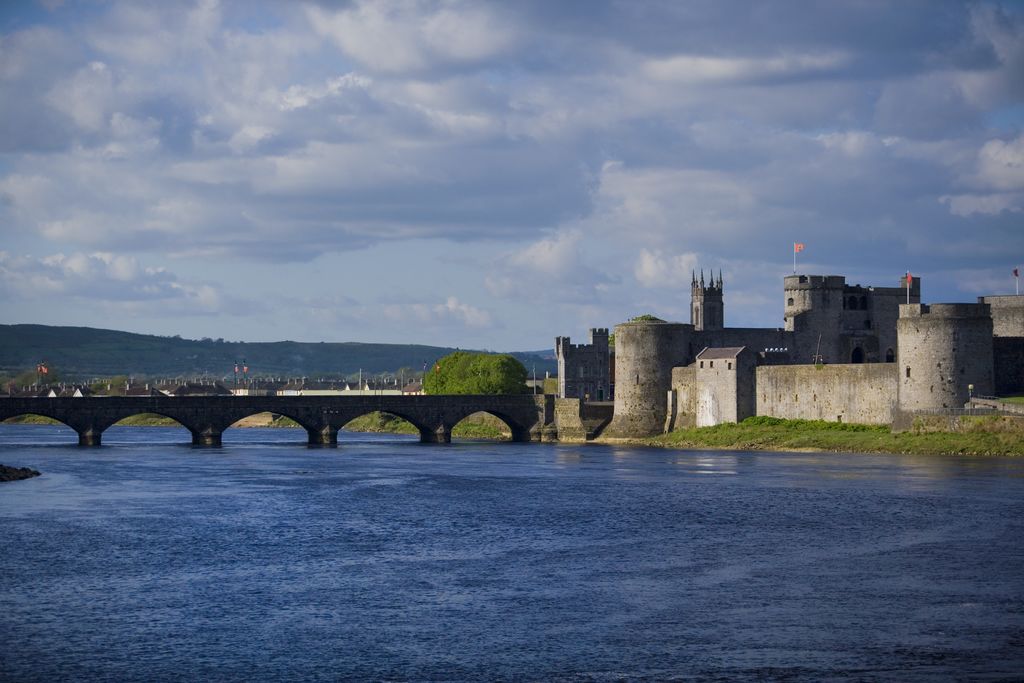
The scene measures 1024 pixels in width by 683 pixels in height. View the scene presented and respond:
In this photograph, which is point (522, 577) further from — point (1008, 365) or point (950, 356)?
point (1008, 365)

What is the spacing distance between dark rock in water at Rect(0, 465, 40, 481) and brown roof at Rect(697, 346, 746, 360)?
39.6m

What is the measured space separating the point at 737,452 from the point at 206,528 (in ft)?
132

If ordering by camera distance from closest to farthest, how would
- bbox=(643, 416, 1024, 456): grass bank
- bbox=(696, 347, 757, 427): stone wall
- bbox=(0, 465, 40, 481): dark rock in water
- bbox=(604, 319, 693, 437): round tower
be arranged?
bbox=(0, 465, 40, 481): dark rock in water < bbox=(643, 416, 1024, 456): grass bank < bbox=(696, 347, 757, 427): stone wall < bbox=(604, 319, 693, 437): round tower

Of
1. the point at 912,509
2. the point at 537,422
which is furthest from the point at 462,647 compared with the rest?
the point at 537,422

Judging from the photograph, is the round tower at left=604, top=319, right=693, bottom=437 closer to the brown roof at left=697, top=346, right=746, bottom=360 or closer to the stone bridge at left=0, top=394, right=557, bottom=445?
the brown roof at left=697, top=346, right=746, bottom=360

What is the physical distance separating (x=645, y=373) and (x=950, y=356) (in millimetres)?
24625

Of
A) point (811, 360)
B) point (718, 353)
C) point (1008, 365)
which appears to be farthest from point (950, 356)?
point (811, 360)

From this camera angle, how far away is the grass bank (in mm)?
69625

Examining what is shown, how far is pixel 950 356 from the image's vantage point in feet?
244

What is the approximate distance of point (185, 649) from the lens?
30.0 metres

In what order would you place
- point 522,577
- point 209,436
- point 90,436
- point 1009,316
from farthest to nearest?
point 209,436
point 1009,316
point 90,436
point 522,577

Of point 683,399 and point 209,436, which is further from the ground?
point 683,399

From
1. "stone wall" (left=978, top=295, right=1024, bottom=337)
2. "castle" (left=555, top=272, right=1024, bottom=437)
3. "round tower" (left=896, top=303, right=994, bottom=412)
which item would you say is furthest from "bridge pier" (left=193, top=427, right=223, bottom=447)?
"stone wall" (left=978, top=295, right=1024, bottom=337)

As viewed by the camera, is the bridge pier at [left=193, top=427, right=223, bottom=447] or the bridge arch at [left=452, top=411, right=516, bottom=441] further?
the bridge arch at [left=452, top=411, right=516, bottom=441]
